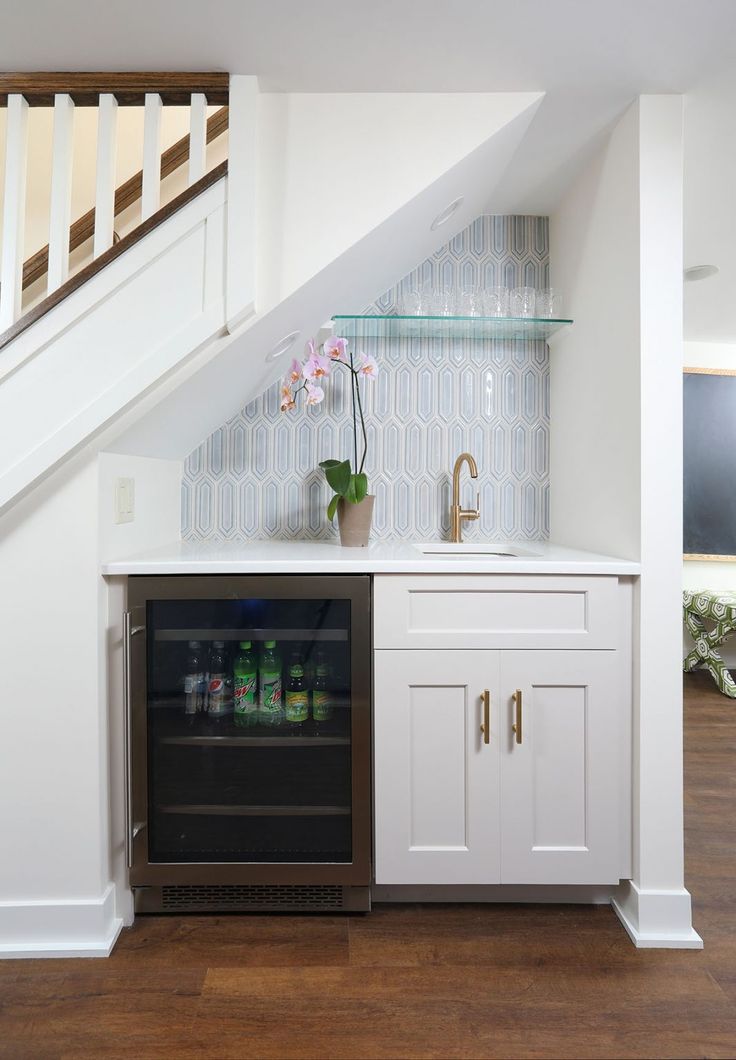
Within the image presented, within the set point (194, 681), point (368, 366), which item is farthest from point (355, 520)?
point (194, 681)

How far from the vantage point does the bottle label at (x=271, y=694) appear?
187cm

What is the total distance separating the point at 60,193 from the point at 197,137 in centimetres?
37

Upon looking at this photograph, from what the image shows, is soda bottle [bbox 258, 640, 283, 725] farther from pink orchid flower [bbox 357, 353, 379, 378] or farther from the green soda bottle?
pink orchid flower [bbox 357, 353, 379, 378]

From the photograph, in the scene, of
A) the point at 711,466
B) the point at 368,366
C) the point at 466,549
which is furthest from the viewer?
the point at 711,466

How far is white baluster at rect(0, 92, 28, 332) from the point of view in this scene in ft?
5.50

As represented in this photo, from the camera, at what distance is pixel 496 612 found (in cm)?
182

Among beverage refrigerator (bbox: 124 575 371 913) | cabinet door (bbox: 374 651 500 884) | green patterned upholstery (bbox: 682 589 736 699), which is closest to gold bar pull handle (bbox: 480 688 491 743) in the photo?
cabinet door (bbox: 374 651 500 884)

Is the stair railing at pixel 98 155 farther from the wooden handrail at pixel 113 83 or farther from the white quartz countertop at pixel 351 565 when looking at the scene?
the white quartz countertop at pixel 351 565

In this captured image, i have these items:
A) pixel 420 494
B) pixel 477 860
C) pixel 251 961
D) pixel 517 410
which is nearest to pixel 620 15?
pixel 517 410

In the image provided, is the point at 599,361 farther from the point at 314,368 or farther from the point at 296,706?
the point at 296,706

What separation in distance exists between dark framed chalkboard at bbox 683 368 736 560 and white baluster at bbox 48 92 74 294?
13.5ft

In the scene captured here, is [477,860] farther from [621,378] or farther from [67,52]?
[67,52]

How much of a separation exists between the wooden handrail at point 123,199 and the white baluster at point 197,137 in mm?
114

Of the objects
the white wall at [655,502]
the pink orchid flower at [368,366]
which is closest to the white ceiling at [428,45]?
the white wall at [655,502]
